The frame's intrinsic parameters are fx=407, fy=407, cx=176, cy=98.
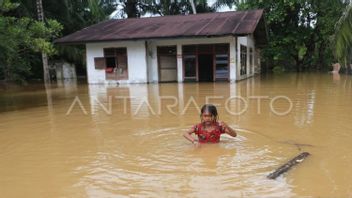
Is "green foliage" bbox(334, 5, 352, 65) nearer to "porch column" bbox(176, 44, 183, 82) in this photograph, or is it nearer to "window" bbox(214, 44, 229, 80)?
"window" bbox(214, 44, 229, 80)

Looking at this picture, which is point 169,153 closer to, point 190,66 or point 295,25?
point 190,66

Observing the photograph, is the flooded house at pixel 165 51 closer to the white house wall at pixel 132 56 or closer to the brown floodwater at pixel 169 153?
the white house wall at pixel 132 56

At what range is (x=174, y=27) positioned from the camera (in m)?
24.5

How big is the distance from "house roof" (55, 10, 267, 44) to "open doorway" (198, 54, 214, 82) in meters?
2.52

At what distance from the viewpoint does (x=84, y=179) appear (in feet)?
18.2

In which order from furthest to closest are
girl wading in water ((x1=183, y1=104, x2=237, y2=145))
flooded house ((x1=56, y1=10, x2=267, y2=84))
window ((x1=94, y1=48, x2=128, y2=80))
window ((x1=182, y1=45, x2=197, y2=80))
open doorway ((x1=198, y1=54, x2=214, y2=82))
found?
open doorway ((x1=198, y1=54, x2=214, y2=82)) → window ((x1=94, y1=48, x2=128, y2=80)) → window ((x1=182, y1=45, x2=197, y2=80)) → flooded house ((x1=56, y1=10, x2=267, y2=84)) → girl wading in water ((x1=183, y1=104, x2=237, y2=145))

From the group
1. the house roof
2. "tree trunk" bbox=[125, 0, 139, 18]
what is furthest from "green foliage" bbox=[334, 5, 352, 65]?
"tree trunk" bbox=[125, 0, 139, 18]

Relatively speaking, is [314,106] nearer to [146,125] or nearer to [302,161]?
[146,125]

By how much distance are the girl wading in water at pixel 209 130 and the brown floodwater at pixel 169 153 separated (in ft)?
0.51

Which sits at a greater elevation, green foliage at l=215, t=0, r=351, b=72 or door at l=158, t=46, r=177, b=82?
green foliage at l=215, t=0, r=351, b=72

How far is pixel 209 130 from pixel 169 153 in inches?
33.1

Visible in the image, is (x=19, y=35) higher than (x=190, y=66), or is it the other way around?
(x=19, y=35)

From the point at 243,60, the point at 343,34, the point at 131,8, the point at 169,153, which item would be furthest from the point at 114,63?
the point at 169,153

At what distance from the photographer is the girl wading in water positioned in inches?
273
